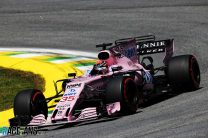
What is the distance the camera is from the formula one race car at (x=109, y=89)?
10250mm

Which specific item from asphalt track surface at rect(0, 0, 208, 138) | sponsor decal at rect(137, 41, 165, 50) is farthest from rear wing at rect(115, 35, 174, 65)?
asphalt track surface at rect(0, 0, 208, 138)

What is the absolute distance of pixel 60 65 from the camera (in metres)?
15.1

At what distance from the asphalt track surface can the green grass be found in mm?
3100

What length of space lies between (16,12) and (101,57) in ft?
41.3

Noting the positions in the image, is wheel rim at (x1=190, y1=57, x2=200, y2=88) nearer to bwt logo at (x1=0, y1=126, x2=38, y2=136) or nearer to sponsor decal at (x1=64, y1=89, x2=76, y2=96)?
sponsor decal at (x1=64, y1=89, x2=76, y2=96)

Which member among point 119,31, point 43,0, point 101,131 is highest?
point 43,0

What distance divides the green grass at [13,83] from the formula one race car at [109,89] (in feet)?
6.91

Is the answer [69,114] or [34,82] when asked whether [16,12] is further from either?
[69,114]

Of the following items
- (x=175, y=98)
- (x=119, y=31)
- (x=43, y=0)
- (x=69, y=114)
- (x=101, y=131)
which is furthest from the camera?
(x=43, y=0)

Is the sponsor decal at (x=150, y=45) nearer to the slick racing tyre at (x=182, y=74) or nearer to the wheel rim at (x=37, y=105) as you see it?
the slick racing tyre at (x=182, y=74)

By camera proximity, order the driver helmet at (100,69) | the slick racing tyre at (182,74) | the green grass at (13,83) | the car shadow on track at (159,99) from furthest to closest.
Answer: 1. the green grass at (13,83)
2. the slick racing tyre at (182,74)
3. the car shadow on track at (159,99)
4. the driver helmet at (100,69)

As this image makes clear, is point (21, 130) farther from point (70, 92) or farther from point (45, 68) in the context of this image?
point (45, 68)

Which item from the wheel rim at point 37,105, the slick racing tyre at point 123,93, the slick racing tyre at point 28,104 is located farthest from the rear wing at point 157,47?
the slick racing tyre at point 28,104

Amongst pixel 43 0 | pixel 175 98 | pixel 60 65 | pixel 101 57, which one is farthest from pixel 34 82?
pixel 43 0
